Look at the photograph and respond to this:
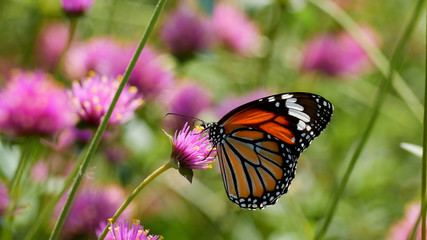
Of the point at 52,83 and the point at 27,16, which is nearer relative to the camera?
the point at 52,83

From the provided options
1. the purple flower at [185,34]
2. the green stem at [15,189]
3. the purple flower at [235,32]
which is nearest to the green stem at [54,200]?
the green stem at [15,189]

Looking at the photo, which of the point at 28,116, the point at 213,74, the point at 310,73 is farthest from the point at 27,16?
the point at 28,116

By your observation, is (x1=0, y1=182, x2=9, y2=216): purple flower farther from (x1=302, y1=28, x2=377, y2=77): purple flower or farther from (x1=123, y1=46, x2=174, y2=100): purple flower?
(x1=302, y1=28, x2=377, y2=77): purple flower

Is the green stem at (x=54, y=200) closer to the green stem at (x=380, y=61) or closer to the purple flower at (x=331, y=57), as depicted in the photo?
the green stem at (x=380, y=61)

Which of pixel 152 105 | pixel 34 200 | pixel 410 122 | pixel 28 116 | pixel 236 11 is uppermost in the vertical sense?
pixel 236 11

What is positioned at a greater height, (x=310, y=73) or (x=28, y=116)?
(x=310, y=73)

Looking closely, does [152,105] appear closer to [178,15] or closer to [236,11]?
[178,15]
